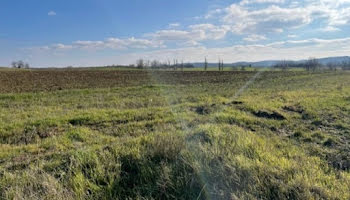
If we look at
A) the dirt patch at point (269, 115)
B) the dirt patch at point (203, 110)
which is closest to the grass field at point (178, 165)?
the dirt patch at point (269, 115)

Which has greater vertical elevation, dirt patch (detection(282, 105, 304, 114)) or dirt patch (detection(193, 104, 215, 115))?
dirt patch (detection(193, 104, 215, 115))

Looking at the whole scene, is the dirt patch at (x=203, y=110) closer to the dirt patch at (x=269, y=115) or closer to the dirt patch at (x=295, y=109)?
the dirt patch at (x=269, y=115)

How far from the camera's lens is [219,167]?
3381 millimetres

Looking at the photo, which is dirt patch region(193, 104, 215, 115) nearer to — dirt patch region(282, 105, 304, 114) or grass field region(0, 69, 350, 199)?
grass field region(0, 69, 350, 199)

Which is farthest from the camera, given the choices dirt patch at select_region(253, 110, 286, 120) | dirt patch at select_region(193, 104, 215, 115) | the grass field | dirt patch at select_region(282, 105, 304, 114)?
dirt patch at select_region(282, 105, 304, 114)

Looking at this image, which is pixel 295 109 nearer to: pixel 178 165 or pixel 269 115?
pixel 269 115

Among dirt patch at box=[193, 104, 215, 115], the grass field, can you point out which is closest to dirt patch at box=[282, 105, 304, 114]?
the grass field

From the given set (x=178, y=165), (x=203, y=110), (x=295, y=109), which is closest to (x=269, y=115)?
(x=295, y=109)

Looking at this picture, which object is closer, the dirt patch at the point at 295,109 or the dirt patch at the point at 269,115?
the dirt patch at the point at 269,115

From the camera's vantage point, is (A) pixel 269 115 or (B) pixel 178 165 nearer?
(B) pixel 178 165

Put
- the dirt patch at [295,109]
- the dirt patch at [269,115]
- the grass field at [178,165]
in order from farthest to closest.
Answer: the dirt patch at [295,109], the dirt patch at [269,115], the grass field at [178,165]

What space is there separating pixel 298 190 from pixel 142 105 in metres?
8.99

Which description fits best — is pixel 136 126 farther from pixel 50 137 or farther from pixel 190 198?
pixel 190 198

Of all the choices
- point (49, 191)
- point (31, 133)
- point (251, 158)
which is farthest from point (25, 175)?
point (31, 133)
